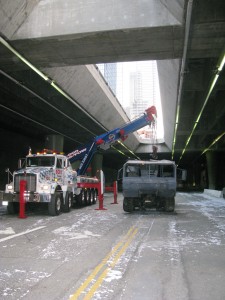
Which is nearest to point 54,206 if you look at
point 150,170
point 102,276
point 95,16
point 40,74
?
point 150,170

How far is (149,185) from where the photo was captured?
1761 centimetres

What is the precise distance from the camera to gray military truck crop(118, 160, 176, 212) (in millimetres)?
17559

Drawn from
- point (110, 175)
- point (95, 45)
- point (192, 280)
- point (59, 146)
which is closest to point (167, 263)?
point (192, 280)

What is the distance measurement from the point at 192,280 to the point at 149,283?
0.78 metres

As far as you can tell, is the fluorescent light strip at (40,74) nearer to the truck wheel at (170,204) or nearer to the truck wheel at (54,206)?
the truck wheel at (54,206)

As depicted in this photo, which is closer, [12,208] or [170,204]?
[12,208]

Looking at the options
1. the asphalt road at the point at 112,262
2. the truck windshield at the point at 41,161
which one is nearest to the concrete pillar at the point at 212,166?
the truck windshield at the point at 41,161

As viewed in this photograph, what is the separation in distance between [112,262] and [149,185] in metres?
10.4

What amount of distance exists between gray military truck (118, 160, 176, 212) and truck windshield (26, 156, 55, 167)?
143 inches

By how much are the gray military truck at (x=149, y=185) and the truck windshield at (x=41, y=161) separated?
3.64 metres

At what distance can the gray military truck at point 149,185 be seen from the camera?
57.6 feet

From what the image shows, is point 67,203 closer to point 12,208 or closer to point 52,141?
point 12,208

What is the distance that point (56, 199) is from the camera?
16984 mm

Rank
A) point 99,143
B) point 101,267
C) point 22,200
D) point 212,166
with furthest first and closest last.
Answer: point 212,166
point 99,143
point 22,200
point 101,267
